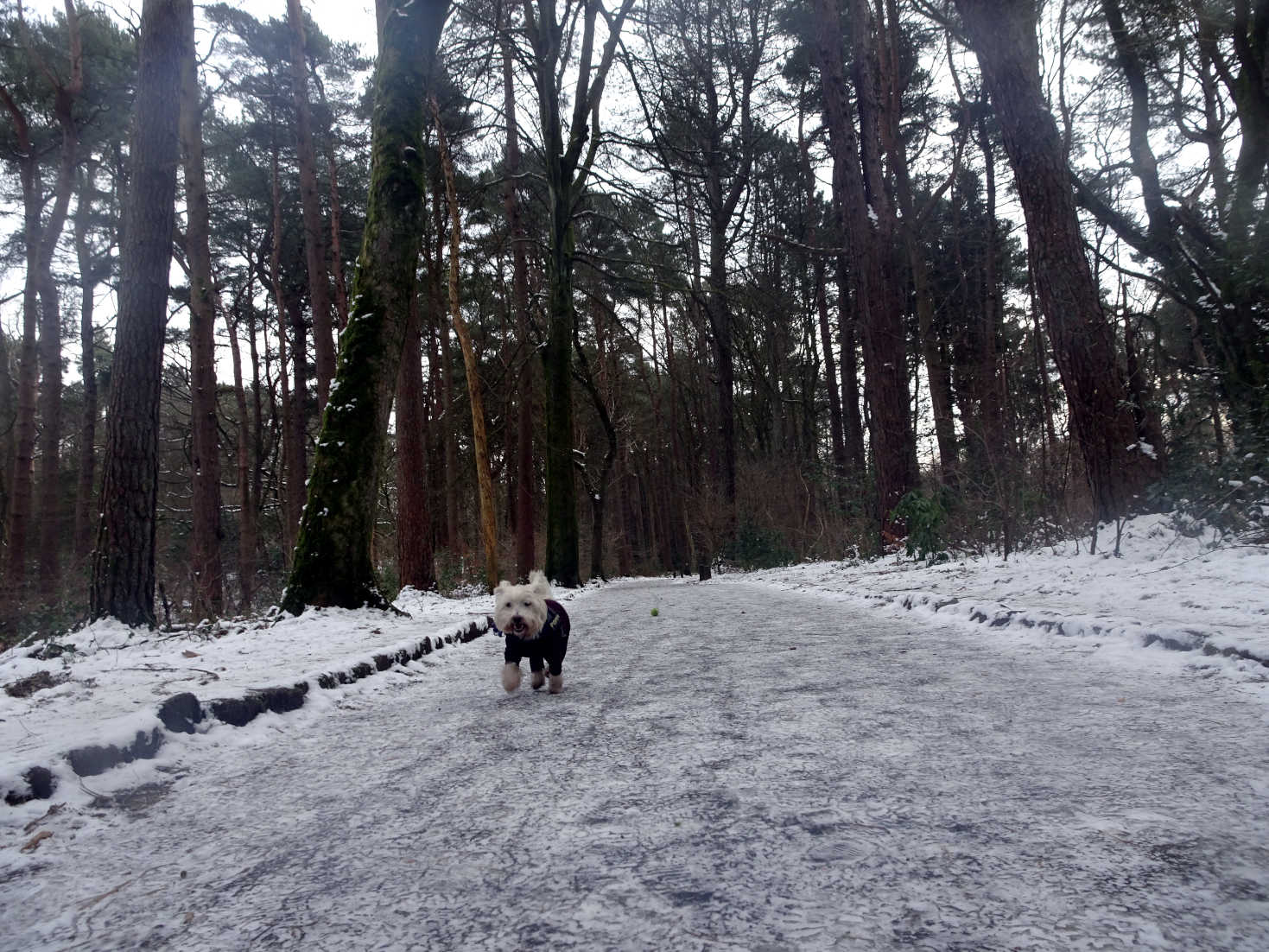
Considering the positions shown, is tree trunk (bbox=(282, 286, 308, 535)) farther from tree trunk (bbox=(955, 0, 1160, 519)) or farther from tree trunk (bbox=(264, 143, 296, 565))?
tree trunk (bbox=(955, 0, 1160, 519))

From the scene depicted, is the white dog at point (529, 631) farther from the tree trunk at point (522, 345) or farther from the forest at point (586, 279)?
the tree trunk at point (522, 345)

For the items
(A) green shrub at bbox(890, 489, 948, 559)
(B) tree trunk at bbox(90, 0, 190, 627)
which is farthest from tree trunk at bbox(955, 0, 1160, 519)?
(B) tree trunk at bbox(90, 0, 190, 627)

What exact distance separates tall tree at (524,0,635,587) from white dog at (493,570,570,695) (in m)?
12.8

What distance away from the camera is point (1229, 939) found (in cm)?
143

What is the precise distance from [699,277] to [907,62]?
10.4 m

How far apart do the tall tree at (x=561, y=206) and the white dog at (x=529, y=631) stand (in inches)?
505

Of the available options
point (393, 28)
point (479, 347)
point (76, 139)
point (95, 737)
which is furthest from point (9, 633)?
point (479, 347)

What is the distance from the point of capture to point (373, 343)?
8.91 meters

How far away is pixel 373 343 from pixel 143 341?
2187 mm

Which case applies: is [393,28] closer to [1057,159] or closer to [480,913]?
[1057,159]

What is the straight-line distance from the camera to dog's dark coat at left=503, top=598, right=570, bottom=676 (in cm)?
454

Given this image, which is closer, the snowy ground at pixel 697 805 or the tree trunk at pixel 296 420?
the snowy ground at pixel 697 805

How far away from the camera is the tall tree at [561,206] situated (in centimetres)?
1762

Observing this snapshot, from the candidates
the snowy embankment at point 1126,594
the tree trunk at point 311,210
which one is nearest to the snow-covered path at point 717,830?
the snowy embankment at point 1126,594
